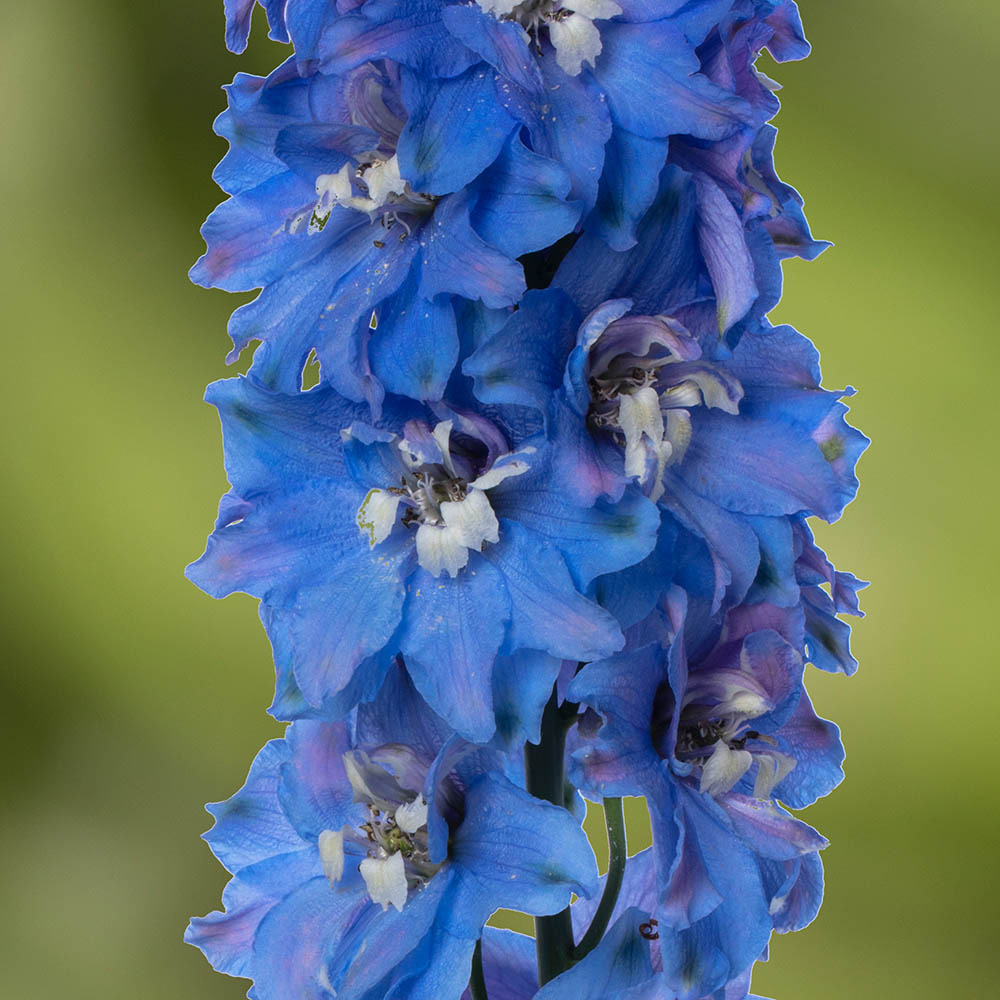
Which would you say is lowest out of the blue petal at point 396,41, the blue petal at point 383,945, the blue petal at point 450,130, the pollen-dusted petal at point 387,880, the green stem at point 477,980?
the green stem at point 477,980

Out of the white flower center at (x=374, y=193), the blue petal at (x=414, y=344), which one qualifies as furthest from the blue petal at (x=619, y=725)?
the white flower center at (x=374, y=193)

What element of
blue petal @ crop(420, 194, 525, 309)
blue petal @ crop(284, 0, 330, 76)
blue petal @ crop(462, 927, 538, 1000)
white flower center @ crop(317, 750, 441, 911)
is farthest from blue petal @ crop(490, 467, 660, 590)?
blue petal @ crop(462, 927, 538, 1000)

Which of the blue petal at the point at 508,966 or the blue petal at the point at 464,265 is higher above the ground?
the blue petal at the point at 464,265

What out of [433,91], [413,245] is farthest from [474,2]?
[413,245]

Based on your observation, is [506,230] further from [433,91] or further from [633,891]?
[633,891]

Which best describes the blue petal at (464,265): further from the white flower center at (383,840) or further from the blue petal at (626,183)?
the white flower center at (383,840)

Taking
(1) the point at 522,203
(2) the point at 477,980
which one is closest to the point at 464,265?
(1) the point at 522,203

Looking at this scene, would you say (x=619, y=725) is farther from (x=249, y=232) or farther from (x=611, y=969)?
(x=249, y=232)

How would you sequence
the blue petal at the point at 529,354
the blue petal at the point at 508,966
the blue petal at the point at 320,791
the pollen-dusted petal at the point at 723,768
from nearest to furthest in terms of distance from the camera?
the blue petal at the point at 529,354 < the pollen-dusted petal at the point at 723,768 < the blue petal at the point at 320,791 < the blue petal at the point at 508,966
